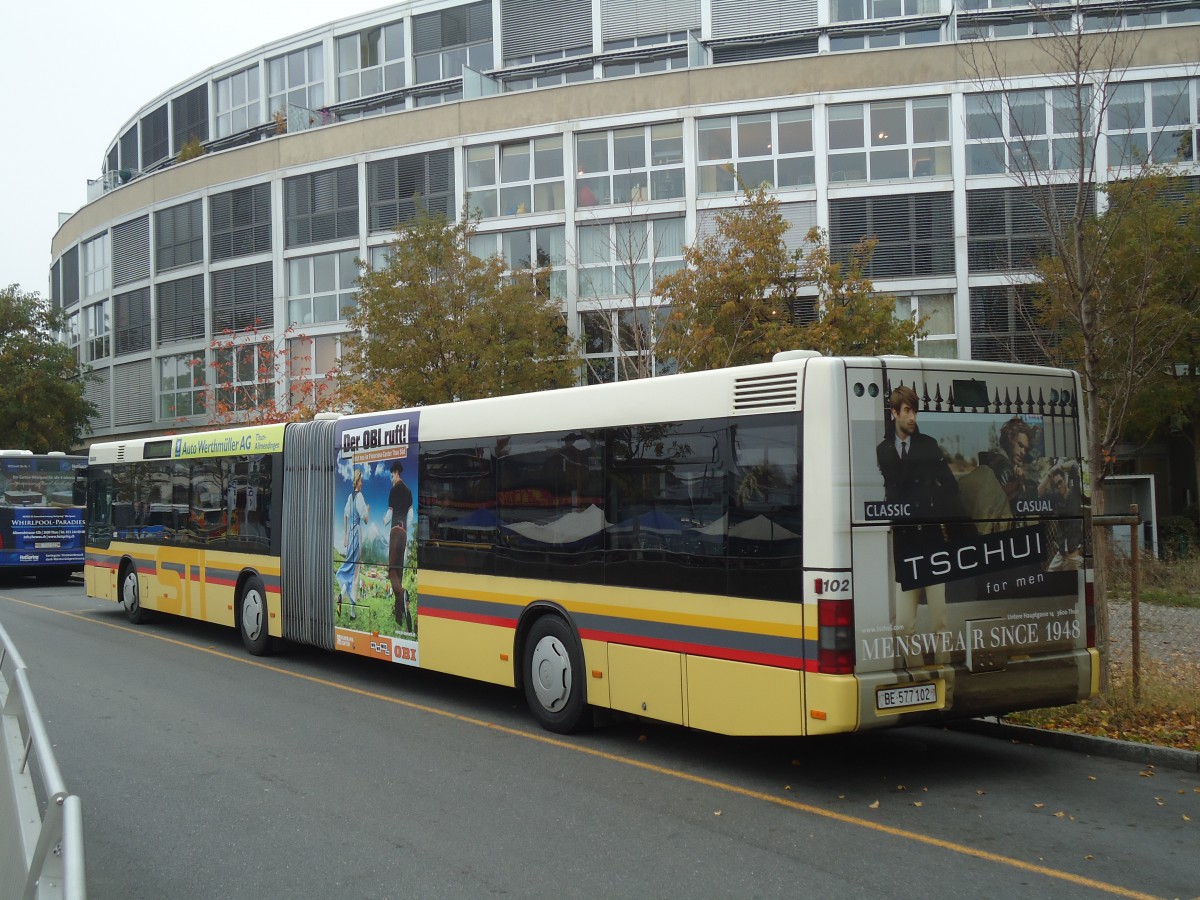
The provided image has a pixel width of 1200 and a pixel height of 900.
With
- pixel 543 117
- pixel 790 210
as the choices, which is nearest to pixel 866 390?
Answer: pixel 790 210

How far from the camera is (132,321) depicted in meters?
44.4

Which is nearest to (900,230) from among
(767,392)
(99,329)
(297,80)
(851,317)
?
(851,317)

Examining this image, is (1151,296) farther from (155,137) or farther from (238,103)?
(155,137)

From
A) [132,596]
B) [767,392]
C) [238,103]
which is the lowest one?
[132,596]

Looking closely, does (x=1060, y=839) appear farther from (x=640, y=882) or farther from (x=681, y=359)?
(x=681, y=359)

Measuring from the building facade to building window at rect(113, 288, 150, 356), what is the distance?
0.13 m

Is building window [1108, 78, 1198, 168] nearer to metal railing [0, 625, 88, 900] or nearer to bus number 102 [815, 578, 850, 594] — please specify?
bus number 102 [815, 578, 850, 594]

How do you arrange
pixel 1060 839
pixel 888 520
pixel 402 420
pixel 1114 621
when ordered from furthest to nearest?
pixel 1114 621 → pixel 402 420 → pixel 888 520 → pixel 1060 839

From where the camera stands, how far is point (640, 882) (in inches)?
221

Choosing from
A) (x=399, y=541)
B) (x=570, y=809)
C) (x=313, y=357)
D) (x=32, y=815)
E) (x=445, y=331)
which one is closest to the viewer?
(x=32, y=815)

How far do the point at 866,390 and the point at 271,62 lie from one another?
1642 inches

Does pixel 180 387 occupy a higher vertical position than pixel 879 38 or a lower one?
lower

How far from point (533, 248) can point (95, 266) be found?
23216 millimetres

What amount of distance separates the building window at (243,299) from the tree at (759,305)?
742 inches
